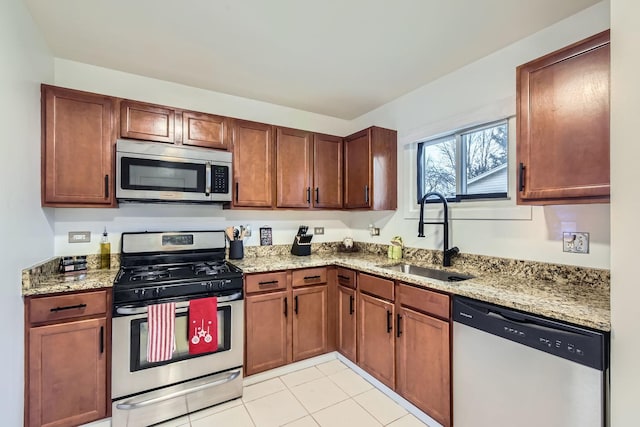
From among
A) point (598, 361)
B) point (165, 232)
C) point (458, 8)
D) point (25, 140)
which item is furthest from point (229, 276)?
point (458, 8)

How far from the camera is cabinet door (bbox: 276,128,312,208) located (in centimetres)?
287

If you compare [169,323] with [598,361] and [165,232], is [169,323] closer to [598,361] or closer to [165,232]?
[165,232]

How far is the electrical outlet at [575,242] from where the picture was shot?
5.52 ft

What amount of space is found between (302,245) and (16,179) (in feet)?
6.98

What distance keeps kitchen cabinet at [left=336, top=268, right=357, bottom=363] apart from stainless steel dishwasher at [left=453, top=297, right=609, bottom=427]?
98cm

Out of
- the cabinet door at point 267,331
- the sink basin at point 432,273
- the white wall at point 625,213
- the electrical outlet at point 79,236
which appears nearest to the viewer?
the white wall at point 625,213

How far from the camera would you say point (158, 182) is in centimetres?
228

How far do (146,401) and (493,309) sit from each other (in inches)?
85.9

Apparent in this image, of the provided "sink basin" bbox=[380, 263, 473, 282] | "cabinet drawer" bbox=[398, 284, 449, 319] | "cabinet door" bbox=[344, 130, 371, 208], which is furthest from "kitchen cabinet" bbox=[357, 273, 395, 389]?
"cabinet door" bbox=[344, 130, 371, 208]

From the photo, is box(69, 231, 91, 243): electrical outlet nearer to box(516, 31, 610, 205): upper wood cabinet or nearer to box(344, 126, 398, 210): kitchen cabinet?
box(344, 126, 398, 210): kitchen cabinet

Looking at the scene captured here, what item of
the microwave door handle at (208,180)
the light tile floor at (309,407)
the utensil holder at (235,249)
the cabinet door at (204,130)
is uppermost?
the cabinet door at (204,130)

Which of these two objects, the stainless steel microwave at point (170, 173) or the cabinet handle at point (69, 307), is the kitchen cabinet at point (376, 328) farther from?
the cabinet handle at point (69, 307)

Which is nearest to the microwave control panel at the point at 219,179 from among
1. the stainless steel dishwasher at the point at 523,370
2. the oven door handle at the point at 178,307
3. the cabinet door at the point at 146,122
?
the cabinet door at the point at 146,122

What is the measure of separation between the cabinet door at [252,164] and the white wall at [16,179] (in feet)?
4.28
